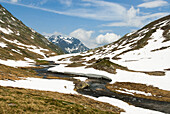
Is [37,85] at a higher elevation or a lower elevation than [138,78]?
lower

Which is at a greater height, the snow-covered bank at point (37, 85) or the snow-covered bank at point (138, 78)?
the snow-covered bank at point (138, 78)

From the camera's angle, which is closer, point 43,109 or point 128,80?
point 43,109

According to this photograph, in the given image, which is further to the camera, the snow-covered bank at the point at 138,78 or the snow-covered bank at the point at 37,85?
the snow-covered bank at the point at 138,78

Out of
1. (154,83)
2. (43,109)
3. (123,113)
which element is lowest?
(123,113)

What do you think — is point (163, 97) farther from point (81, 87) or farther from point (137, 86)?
point (81, 87)

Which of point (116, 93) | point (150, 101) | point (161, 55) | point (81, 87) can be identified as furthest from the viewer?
point (161, 55)

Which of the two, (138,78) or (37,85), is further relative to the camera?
(138,78)

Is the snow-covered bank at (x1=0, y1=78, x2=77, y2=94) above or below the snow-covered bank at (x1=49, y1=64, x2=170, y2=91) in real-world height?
below

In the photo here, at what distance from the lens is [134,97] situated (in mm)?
36438

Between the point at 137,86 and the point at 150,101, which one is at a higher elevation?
the point at 137,86

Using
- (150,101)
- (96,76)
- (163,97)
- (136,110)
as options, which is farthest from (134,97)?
(96,76)

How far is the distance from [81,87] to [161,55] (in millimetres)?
65498

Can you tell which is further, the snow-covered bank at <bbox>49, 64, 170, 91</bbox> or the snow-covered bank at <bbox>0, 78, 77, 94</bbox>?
the snow-covered bank at <bbox>49, 64, 170, 91</bbox>

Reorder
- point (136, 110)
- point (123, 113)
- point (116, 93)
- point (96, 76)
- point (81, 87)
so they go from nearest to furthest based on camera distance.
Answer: point (123, 113)
point (136, 110)
point (116, 93)
point (81, 87)
point (96, 76)
